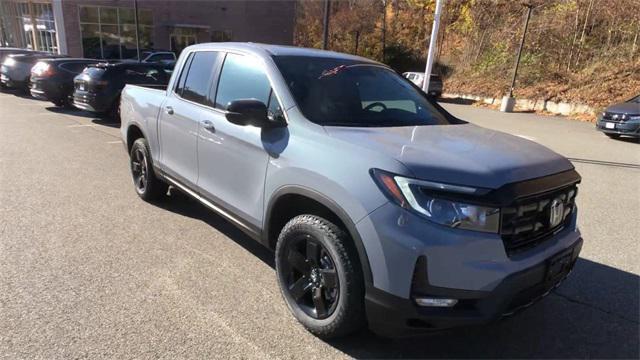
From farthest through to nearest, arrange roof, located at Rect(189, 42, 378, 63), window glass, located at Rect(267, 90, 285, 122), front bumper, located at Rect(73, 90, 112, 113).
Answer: front bumper, located at Rect(73, 90, 112, 113), roof, located at Rect(189, 42, 378, 63), window glass, located at Rect(267, 90, 285, 122)

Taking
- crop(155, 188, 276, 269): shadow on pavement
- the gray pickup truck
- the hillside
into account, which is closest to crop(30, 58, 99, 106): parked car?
crop(155, 188, 276, 269): shadow on pavement

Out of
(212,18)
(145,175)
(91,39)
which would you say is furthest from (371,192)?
(212,18)

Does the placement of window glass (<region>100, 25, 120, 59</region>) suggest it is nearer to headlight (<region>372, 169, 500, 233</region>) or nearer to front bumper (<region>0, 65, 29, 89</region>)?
front bumper (<region>0, 65, 29, 89</region>)

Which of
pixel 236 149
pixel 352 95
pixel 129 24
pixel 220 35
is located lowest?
pixel 236 149

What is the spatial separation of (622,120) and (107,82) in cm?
1398

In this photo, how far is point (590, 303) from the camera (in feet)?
11.6

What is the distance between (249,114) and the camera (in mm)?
3102

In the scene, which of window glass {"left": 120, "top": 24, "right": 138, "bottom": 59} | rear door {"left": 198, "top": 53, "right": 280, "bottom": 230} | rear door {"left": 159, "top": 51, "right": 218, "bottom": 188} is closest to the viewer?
rear door {"left": 198, "top": 53, "right": 280, "bottom": 230}

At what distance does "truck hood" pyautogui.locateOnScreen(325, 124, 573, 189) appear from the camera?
7.97 feet

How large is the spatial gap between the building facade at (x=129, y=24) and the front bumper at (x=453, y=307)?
3618 cm

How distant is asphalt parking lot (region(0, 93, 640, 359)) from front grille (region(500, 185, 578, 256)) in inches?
25.0

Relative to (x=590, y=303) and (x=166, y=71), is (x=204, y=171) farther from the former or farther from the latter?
(x=166, y=71)

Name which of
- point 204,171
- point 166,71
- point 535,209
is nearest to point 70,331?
point 204,171

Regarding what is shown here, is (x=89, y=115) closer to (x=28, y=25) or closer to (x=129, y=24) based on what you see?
(x=129, y=24)
